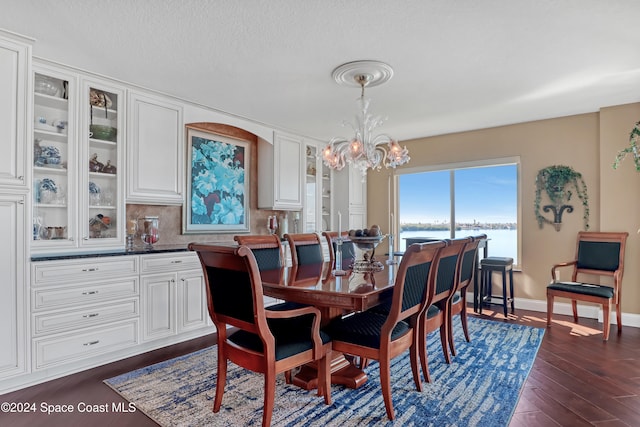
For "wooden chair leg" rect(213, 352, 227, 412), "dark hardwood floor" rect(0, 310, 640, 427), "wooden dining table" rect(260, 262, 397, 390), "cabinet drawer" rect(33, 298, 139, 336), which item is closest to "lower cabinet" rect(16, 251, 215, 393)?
"cabinet drawer" rect(33, 298, 139, 336)

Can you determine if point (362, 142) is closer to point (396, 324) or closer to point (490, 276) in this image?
point (396, 324)

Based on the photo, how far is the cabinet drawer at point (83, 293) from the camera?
2672 millimetres

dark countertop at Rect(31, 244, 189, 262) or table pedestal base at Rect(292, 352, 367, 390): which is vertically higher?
dark countertop at Rect(31, 244, 189, 262)

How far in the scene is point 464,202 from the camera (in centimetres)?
539

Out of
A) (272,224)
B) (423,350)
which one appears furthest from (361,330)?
(272,224)

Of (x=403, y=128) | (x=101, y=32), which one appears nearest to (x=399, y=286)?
(x=101, y=32)

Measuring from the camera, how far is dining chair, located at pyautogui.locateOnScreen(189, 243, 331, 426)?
1.86 m

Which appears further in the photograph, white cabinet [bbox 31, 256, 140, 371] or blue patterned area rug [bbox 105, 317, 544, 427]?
white cabinet [bbox 31, 256, 140, 371]

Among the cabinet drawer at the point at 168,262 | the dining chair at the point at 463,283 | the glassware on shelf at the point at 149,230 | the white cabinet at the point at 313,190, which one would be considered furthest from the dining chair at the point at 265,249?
the white cabinet at the point at 313,190

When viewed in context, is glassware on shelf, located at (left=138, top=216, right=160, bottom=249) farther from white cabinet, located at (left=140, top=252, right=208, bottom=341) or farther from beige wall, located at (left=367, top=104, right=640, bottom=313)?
beige wall, located at (left=367, top=104, right=640, bottom=313)

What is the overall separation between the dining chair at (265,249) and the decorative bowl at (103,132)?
1.56 meters

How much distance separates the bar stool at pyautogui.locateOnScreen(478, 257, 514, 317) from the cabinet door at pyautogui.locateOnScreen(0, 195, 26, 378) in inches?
178

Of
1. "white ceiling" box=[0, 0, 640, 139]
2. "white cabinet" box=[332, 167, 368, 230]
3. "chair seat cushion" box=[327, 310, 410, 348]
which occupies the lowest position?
"chair seat cushion" box=[327, 310, 410, 348]

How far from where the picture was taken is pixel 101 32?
2459mm
